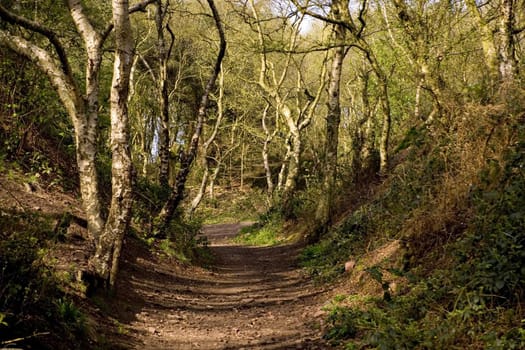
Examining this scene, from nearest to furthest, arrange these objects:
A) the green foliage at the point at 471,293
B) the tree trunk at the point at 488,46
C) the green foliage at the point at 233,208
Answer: the green foliage at the point at 471,293, the tree trunk at the point at 488,46, the green foliage at the point at 233,208

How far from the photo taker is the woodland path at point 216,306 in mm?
6215

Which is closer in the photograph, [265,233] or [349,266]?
[349,266]

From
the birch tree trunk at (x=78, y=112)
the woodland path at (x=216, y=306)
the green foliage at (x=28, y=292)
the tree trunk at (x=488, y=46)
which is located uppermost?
the tree trunk at (x=488, y=46)

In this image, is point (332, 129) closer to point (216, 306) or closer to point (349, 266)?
point (349, 266)

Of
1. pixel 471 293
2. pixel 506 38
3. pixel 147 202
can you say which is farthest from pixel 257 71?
pixel 471 293

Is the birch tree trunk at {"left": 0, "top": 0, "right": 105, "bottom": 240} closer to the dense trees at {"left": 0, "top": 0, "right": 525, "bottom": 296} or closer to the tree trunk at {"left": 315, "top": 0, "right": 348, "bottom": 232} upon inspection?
the dense trees at {"left": 0, "top": 0, "right": 525, "bottom": 296}

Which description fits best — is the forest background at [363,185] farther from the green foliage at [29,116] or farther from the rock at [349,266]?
the rock at [349,266]

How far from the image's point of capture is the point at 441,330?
4219 mm

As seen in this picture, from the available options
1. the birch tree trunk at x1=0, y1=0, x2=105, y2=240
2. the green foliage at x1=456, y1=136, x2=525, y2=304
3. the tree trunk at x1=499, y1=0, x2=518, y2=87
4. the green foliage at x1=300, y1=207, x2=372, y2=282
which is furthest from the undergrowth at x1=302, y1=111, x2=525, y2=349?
the birch tree trunk at x1=0, y1=0, x2=105, y2=240

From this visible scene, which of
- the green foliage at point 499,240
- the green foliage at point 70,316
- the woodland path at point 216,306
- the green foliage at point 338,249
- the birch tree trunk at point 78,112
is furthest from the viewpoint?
the green foliage at point 338,249

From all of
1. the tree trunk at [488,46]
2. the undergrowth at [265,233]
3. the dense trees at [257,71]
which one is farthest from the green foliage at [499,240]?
the undergrowth at [265,233]

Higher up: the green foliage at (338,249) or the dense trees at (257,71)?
the dense trees at (257,71)

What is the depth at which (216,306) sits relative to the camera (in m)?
8.49

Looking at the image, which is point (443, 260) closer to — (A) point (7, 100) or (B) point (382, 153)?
(A) point (7, 100)
